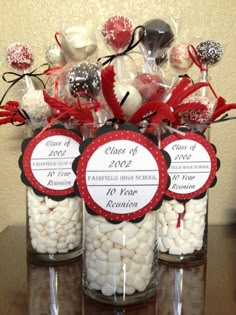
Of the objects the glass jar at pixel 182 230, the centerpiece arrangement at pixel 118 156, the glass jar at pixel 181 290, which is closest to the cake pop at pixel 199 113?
the centerpiece arrangement at pixel 118 156

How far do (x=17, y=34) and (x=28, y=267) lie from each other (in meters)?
0.46

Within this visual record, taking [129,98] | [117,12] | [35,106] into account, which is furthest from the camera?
[117,12]

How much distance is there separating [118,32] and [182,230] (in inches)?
12.1

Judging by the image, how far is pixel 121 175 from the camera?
54 cm

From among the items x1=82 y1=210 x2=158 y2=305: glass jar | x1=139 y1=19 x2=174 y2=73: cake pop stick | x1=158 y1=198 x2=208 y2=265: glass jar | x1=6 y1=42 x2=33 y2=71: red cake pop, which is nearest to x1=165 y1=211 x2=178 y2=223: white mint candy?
x1=158 y1=198 x2=208 y2=265: glass jar

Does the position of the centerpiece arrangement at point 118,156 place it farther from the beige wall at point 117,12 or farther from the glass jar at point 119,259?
the beige wall at point 117,12

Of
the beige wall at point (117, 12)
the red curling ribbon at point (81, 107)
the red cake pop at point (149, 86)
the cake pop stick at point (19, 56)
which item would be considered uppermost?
the beige wall at point (117, 12)

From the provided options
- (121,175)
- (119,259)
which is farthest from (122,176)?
(119,259)

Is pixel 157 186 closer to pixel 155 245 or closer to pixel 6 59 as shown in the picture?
pixel 155 245

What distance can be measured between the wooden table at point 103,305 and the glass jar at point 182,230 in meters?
0.02

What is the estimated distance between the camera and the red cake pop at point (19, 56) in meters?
0.68

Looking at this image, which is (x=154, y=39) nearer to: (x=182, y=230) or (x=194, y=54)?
(x=194, y=54)

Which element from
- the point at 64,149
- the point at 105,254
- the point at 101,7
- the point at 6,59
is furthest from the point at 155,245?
the point at 101,7

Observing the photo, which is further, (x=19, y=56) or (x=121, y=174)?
(x=19, y=56)
